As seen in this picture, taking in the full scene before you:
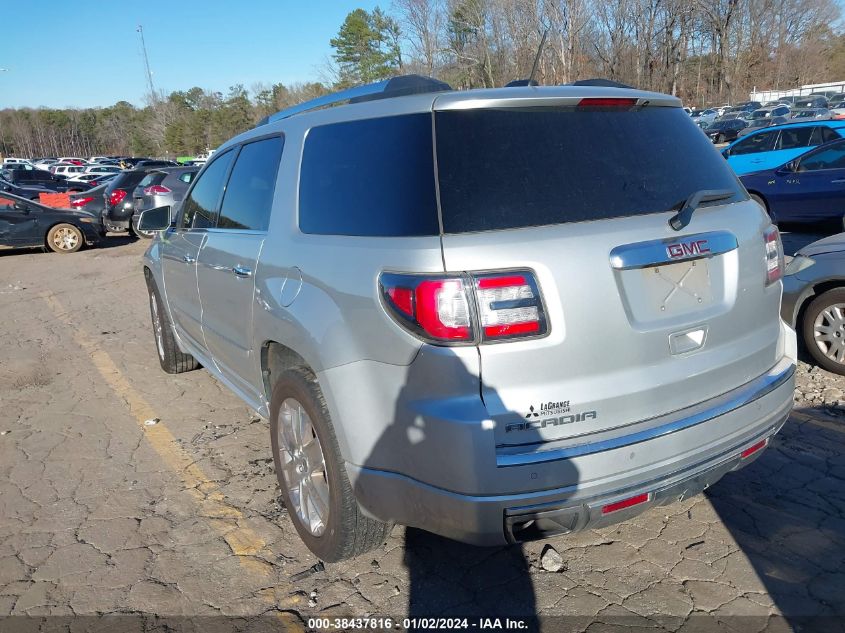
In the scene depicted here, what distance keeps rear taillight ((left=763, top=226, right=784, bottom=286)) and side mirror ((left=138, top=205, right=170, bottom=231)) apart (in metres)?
4.18

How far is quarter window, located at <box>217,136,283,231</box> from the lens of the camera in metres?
3.35

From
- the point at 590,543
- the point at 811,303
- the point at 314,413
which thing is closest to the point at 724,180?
the point at 590,543

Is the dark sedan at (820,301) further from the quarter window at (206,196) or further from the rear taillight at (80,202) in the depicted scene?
the rear taillight at (80,202)

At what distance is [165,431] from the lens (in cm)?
470

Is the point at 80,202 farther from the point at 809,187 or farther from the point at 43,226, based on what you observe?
the point at 809,187

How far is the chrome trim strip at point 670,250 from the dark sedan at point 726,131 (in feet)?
96.1

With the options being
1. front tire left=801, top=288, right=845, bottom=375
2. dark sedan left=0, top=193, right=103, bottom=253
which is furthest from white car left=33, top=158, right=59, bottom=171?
front tire left=801, top=288, right=845, bottom=375

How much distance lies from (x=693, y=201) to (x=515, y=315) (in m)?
0.92

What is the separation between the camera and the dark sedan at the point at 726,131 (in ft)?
98.0

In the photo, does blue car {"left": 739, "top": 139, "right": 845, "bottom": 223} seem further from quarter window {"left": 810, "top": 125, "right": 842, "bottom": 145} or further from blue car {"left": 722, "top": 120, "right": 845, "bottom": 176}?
quarter window {"left": 810, "top": 125, "right": 842, "bottom": 145}

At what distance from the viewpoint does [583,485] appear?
2.23 meters

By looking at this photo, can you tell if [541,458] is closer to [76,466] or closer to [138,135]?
[76,466]

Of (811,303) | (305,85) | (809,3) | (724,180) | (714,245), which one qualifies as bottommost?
(811,303)

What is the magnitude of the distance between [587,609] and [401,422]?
1136mm
